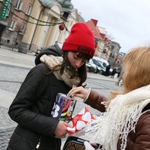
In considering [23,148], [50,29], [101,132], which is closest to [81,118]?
[101,132]

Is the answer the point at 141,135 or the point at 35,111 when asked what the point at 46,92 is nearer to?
the point at 35,111

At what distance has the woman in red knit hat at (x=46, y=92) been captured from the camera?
80.4 inches

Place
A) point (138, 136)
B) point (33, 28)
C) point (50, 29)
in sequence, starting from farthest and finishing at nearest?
point (50, 29) → point (33, 28) → point (138, 136)

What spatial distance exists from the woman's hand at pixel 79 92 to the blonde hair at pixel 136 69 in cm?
55

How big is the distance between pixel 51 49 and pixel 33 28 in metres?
36.2

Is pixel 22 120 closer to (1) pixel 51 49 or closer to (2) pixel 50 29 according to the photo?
(1) pixel 51 49

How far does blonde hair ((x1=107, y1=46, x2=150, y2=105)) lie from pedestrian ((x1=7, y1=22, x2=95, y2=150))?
0.62 meters

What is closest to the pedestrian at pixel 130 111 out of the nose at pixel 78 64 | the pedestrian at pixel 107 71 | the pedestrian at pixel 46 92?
the pedestrian at pixel 46 92

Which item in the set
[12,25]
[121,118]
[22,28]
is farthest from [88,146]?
[22,28]

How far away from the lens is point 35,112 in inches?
83.5

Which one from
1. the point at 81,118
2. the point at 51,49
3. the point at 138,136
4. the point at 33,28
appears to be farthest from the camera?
the point at 33,28

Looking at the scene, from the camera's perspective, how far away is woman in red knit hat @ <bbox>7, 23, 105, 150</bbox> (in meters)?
2.04

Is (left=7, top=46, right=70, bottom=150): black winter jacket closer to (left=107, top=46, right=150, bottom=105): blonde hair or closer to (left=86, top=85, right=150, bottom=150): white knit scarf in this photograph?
(left=86, top=85, right=150, bottom=150): white knit scarf

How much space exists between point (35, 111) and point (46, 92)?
17cm
